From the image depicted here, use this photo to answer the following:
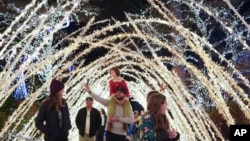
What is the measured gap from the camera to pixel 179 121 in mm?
16328

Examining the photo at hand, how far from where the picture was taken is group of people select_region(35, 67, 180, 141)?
271 inches

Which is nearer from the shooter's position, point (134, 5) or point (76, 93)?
point (76, 93)

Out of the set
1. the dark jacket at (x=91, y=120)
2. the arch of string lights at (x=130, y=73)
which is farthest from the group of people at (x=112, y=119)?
the arch of string lights at (x=130, y=73)

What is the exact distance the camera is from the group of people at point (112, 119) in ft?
22.6

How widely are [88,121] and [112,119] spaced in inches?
47.3

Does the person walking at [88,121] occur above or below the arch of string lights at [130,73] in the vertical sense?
below

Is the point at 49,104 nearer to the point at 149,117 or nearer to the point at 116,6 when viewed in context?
the point at 149,117

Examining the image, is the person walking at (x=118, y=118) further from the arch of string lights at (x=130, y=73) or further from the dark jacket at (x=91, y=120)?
the arch of string lights at (x=130, y=73)

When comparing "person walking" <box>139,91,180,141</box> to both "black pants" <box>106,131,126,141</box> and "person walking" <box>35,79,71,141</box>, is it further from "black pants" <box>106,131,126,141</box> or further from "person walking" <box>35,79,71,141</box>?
"black pants" <box>106,131,126,141</box>

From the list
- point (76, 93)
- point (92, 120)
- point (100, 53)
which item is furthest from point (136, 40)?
point (92, 120)

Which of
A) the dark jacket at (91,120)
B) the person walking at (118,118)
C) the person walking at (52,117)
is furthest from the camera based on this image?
the dark jacket at (91,120)

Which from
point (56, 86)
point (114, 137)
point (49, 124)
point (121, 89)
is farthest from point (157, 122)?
point (114, 137)

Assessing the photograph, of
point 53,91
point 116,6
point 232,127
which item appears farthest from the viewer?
point 116,6

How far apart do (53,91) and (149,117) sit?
1.71 m
